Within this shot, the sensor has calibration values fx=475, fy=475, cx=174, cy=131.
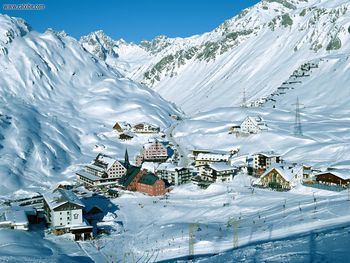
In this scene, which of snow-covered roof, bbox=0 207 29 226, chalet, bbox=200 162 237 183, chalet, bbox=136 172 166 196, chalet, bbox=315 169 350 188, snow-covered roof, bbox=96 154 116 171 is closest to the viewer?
snow-covered roof, bbox=0 207 29 226

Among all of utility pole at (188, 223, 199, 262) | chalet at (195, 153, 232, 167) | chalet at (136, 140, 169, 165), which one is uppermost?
chalet at (136, 140, 169, 165)

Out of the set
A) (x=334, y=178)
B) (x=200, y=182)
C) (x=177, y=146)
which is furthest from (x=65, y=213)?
(x=177, y=146)

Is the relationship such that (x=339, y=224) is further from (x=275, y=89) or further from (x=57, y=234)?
(x=275, y=89)

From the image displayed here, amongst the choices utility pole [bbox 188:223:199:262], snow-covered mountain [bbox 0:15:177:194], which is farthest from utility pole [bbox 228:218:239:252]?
snow-covered mountain [bbox 0:15:177:194]

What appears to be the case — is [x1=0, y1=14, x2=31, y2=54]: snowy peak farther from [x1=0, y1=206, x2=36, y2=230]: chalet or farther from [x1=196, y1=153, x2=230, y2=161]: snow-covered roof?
[x1=0, y1=206, x2=36, y2=230]: chalet

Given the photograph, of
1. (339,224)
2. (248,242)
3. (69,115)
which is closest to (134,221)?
(248,242)

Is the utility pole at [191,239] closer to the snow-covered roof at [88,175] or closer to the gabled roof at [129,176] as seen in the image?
the gabled roof at [129,176]
